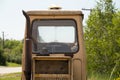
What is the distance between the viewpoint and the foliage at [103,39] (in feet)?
59.2

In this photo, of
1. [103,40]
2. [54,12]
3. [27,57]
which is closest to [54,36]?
[54,12]

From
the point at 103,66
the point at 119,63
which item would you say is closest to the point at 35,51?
the point at 119,63

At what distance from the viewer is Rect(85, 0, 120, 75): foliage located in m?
18.0

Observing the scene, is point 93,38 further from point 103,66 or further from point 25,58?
point 25,58

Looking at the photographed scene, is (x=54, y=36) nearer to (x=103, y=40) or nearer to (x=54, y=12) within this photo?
(x=54, y=12)

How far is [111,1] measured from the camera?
2100 cm

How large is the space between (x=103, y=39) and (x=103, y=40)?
16 centimetres

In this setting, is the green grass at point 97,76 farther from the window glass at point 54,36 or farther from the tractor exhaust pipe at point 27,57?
the tractor exhaust pipe at point 27,57

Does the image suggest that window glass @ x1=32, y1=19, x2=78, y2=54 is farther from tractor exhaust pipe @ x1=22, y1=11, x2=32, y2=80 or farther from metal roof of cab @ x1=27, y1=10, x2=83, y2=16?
tractor exhaust pipe @ x1=22, y1=11, x2=32, y2=80

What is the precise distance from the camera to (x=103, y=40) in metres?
19.0

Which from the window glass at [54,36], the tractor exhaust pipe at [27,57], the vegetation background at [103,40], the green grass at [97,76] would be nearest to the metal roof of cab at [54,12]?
the window glass at [54,36]

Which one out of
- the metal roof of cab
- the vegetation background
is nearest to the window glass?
the metal roof of cab

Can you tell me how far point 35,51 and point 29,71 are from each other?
0.78m

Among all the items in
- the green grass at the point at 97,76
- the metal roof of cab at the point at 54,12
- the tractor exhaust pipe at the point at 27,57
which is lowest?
the green grass at the point at 97,76
